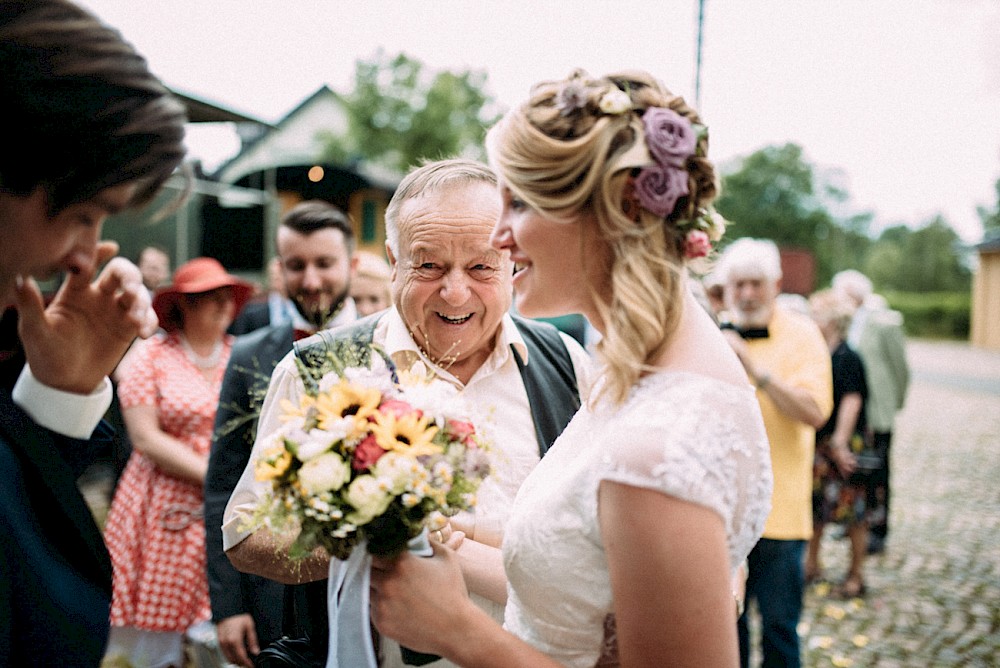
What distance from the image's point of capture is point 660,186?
157 centimetres

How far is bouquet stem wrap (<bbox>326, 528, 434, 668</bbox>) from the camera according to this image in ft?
5.42

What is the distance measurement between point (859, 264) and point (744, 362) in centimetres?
8701

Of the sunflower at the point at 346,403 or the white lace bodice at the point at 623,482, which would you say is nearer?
the white lace bodice at the point at 623,482

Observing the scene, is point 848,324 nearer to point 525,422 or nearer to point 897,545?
point 897,545

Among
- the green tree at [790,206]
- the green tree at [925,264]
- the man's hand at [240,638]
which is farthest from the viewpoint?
the green tree at [790,206]

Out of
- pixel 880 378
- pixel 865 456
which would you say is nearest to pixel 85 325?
pixel 865 456

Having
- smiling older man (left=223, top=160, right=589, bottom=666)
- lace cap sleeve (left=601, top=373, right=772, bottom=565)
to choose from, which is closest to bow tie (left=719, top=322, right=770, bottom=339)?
smiling older man (left=223, top=160, right=589, bottom=666)

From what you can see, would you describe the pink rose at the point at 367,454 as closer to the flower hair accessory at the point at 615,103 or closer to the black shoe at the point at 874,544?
the flower hair accessory at the point at 615,103

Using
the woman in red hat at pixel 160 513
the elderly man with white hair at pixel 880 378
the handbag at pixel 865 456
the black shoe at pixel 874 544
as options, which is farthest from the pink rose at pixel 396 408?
the black shoe at pixel 874 544

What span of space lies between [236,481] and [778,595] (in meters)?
3.08

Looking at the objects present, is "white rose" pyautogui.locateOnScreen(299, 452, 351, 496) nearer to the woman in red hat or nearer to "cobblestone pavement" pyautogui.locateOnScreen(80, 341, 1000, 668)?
the woman in red hat

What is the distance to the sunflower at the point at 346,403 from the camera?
5.23 ft

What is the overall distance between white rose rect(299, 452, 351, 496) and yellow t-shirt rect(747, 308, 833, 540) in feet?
11.3

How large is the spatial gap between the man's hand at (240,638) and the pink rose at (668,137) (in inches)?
99.3
